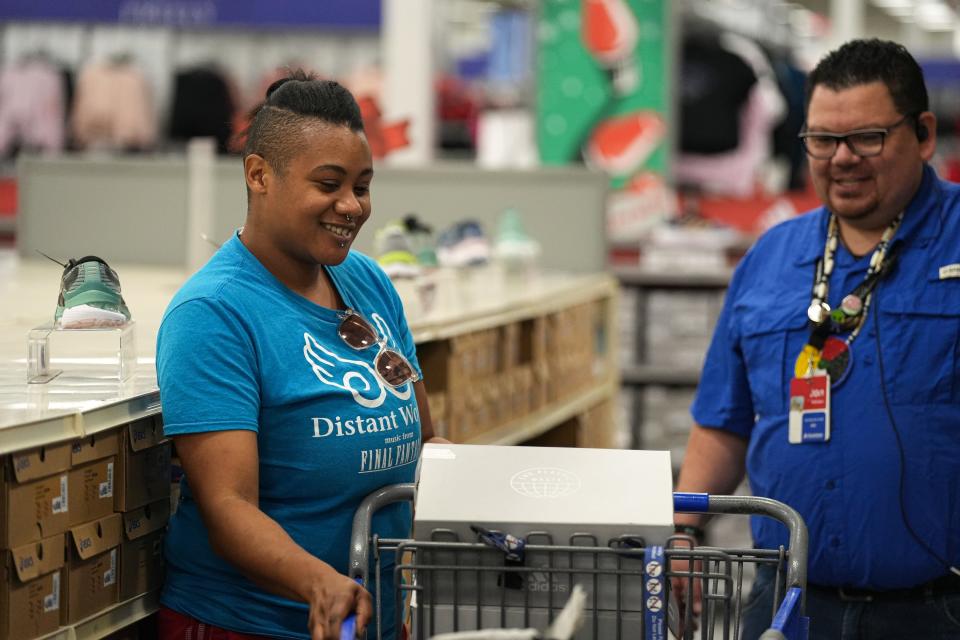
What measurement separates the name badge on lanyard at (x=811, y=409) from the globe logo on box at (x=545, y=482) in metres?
0.84

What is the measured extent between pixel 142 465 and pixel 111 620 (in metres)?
0.26

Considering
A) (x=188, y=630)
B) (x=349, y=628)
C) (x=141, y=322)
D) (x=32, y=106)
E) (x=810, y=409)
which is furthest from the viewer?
(x=32, y=106)

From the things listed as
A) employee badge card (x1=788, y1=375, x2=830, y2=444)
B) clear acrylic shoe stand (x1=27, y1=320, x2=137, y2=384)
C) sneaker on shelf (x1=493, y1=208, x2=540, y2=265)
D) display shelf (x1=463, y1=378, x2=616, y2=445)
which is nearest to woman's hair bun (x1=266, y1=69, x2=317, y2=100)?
clear acrylic shoe stand (x1=27, y1=320, x2=137, y2=384)

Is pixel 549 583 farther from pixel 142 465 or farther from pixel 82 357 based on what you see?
pixel 82 357

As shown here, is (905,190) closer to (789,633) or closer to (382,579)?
(789,633)

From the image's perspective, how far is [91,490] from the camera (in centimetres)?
221

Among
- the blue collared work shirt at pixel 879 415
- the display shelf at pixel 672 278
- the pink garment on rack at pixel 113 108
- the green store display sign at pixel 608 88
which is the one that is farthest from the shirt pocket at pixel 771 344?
the pink garment on rack at pixel 113 108

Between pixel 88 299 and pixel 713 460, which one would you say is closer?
pixel 88 299

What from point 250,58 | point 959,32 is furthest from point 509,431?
point 959,32

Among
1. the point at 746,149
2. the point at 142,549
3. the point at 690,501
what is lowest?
the point at 142,549

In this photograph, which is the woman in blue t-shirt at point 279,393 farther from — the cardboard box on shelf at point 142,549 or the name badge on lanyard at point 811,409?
the name badge on lanyard at point 811,409

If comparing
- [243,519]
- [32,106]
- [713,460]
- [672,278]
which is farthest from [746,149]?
[243,519]

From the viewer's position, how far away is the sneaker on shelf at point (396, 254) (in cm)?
417

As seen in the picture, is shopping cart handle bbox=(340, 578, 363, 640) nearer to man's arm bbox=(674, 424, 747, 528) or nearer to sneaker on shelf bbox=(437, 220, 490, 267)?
man's arm bbox=(674, 424, 747, 528)
